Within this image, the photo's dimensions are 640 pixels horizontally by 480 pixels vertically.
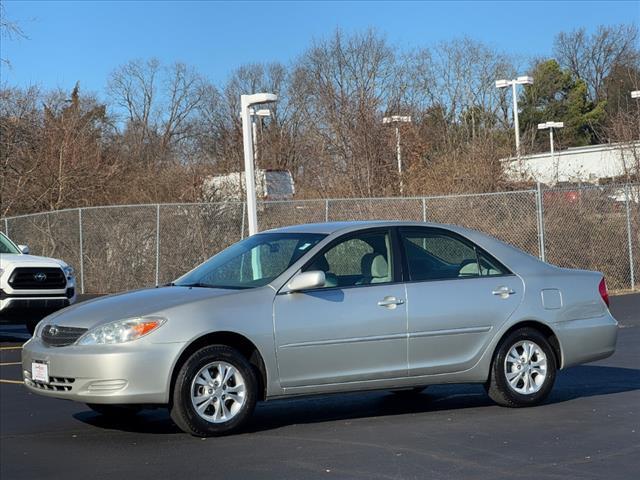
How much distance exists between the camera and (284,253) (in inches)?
342

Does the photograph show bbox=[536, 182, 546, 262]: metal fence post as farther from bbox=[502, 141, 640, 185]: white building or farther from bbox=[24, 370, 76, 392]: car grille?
bbox=[24, 370, 76, 392]: car grille

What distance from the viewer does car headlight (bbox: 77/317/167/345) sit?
7703mm

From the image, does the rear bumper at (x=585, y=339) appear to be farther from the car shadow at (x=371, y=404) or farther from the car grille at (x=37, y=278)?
the car grille at (x=37, y=278)

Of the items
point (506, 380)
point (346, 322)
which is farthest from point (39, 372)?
point (506, 380)

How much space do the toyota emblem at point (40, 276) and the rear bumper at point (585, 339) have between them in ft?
30.6

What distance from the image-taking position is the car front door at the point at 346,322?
812cm

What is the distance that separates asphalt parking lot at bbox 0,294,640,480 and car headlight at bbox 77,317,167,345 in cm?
73

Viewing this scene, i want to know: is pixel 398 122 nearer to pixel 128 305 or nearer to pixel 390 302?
pixel 390 302

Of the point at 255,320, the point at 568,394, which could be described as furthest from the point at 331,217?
the point at 255,320

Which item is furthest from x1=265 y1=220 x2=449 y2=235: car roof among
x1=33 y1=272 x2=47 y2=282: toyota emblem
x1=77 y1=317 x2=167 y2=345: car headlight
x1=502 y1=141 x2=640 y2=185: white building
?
x1=502 y1=141 x2=640 y2=185: white building

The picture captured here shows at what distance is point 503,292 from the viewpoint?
8.96 m

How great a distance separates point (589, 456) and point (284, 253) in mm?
2870

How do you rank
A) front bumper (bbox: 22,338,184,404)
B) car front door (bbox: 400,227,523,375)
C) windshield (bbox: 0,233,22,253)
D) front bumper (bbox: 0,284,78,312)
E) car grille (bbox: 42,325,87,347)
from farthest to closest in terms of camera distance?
windshield (bbox: 0,233,22,253), front bumper (bbox: 0,284,78,312), car front door (bbox: 400,227,523,375), car grille (bbox: 42,325,87,347), front bumper (bbox: 22,338,184,404)

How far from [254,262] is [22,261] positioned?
8.33m
